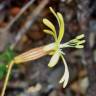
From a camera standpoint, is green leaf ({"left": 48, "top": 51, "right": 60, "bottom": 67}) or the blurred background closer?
green leaf ({"left": 48, "top": 51, "right": 60, "bottom": 67})

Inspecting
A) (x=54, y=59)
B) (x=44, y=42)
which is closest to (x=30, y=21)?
(x=44, y=42)

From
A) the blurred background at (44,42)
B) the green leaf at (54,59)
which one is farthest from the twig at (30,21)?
the green leaf at (54,59)

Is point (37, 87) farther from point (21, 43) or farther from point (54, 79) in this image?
point (21, 43)

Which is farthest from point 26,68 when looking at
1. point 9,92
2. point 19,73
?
point 9,92

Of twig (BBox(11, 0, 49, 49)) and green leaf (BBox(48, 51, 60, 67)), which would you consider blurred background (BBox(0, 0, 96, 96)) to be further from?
green leaf (BBox(48, 51, 60, 67))

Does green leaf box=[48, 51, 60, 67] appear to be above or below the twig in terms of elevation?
below

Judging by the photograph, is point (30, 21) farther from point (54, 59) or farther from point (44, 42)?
point (54, 59)

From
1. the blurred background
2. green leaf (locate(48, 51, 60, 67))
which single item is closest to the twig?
the blurred background

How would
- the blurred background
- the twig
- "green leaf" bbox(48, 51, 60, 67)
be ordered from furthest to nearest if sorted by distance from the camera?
the twig → the blurred background → "green leaf" bbox(48, 51, 60, 67)

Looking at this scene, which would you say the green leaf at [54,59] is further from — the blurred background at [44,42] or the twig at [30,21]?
the twig at [30,21]
